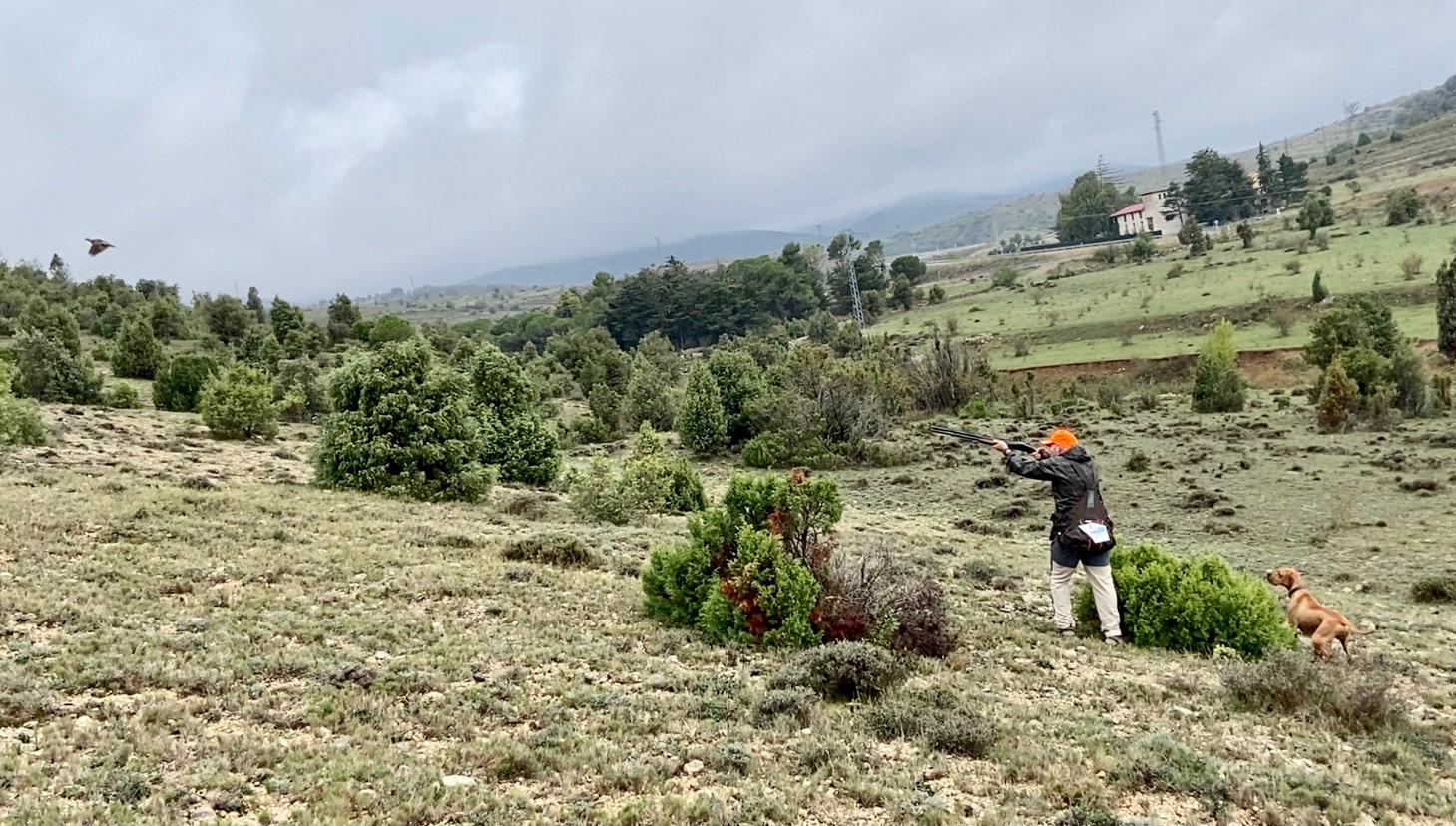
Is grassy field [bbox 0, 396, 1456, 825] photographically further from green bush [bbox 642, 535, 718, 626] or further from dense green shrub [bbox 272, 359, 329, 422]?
Result: dense green shrub [bbox 272, 359, 329, 422]

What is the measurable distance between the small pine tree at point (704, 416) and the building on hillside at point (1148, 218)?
8017 centimetres

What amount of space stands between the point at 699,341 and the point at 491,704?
83.0 m

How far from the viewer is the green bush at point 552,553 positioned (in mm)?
11297

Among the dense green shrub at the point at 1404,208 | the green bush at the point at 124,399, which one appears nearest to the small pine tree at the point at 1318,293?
the dense green shrub at the point at 1404,208

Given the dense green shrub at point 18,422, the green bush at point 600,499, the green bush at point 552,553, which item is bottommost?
the green bush at point 600,499

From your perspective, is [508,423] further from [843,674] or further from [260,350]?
[260,350]

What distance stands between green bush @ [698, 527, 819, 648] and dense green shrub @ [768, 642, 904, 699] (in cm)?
94

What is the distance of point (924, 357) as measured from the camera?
4731cm

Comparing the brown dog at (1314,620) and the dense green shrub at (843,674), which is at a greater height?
the dense green shrub at (843,674)

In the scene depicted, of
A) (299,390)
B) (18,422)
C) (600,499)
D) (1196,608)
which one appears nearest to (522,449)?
(600,499)

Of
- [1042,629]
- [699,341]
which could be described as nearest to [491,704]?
[1042,629]

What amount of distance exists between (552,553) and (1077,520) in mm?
6451

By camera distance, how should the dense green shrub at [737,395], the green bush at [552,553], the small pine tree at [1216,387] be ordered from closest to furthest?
1. the green bush at [552,553]
2. the dense green shrub at [737,395]
3. the small pine tree at [1216,387]

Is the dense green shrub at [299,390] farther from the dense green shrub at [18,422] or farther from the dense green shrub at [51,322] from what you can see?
the dense green shrub at [18,422]
